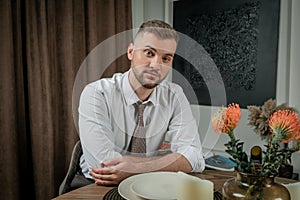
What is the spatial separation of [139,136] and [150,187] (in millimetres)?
596

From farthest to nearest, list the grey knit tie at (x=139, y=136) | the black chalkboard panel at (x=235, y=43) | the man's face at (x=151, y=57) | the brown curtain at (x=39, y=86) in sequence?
the black chalkboard panel at (x=235, y=43) < the brown curtain at (x=39, y=86) < the grey knit tie at (x=139, y=136) < the man's face at (x=151, y=57)

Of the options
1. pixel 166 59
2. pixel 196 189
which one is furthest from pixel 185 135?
pixel 196 189

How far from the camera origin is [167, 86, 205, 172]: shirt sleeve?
1415mm

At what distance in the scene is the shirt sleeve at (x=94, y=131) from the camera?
1.37 m

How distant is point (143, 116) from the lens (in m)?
1.65

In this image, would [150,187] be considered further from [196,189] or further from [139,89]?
[139,89]

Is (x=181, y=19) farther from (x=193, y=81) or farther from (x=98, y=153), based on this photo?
(x=98, y=153)

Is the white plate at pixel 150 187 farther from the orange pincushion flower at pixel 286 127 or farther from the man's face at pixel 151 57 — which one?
the man's face at pixel 151 57

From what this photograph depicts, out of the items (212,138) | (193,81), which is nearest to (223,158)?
(212,138)

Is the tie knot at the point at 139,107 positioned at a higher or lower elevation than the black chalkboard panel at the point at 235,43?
lower

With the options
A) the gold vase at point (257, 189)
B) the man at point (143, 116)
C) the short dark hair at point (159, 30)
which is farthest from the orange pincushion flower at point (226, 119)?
the short dark hair at point (159, 30)

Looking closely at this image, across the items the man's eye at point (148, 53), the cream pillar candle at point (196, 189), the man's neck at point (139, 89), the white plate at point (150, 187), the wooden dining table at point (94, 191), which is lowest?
the wooden dining table at point (94, 191)

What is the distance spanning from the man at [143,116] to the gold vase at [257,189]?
591 mm

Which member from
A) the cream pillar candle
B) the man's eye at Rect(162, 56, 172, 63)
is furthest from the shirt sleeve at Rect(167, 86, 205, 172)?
the cream pillar candle
